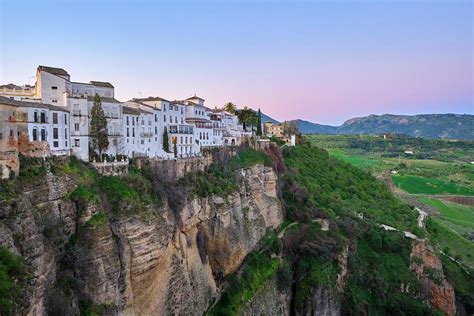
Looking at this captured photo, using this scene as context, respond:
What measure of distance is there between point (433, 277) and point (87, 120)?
129 ft

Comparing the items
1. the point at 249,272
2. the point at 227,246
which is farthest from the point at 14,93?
the point at 249,272

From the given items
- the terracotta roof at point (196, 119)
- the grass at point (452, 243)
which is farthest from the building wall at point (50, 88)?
the grass at point (452, 243)

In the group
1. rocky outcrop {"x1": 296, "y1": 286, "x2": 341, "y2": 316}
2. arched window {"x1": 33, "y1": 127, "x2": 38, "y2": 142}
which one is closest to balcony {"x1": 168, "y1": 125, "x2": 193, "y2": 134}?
arched window {"x1": 33, "y1": 127, "x2": 38, "y2": 142}

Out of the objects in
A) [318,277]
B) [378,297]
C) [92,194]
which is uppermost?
[92,194]

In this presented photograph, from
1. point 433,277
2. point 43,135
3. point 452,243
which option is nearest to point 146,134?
point 43,135

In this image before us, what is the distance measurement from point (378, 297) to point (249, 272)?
15.9 meters

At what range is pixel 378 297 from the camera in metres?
40.6

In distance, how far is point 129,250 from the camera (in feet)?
73.3

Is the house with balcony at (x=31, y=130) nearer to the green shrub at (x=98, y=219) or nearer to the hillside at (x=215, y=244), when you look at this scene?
the hillside at (x=215, y=244)

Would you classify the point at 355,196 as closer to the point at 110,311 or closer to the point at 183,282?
the point at 183,282

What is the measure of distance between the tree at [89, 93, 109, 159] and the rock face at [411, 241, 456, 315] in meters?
36.0

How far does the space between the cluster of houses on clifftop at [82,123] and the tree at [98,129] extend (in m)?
0.50

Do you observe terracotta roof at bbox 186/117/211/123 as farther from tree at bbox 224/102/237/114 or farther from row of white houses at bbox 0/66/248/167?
tree at bbox 224/102/237/114

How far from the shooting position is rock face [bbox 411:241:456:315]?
137ft
